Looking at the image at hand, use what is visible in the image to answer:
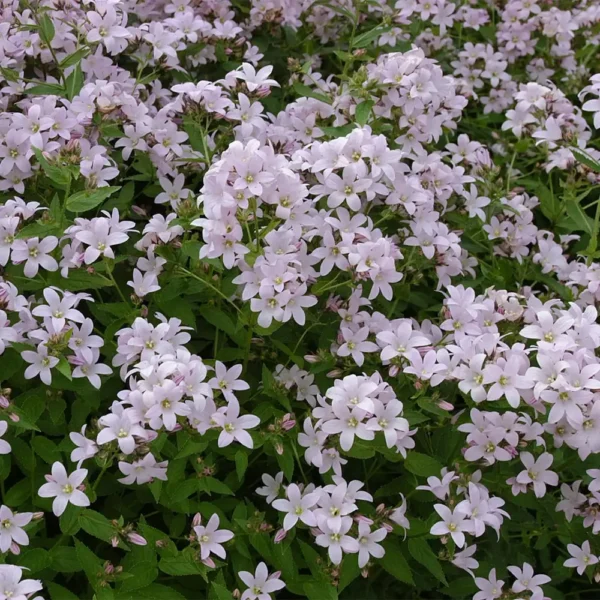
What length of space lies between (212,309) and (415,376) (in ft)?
2.61

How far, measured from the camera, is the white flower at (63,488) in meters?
2.30

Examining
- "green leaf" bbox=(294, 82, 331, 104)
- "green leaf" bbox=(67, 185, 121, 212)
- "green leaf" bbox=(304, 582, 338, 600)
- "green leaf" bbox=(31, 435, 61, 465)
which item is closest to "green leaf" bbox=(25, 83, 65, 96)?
"green leaf" bbox=(67, 185, 121, 212)

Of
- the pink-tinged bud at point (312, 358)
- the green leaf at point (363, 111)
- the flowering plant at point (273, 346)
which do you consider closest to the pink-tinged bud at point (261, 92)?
the flowering plant at point (273, 346)

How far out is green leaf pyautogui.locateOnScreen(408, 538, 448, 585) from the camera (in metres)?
2.58

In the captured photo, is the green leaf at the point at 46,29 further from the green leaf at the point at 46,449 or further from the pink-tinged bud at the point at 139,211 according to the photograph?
the green leaf at the point at 46,449

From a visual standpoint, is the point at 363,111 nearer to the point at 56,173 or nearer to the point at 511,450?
the point at 56,173

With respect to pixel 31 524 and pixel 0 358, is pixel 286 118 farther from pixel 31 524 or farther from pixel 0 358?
pixel 31 524

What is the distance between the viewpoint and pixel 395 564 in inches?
101

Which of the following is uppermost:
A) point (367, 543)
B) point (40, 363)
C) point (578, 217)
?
point (578, 217)

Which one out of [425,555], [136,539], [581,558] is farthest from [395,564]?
[136,539]

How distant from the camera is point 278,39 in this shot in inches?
170

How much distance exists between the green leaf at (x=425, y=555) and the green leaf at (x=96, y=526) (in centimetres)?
102

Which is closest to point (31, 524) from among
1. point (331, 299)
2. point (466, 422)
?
point (331, 299)

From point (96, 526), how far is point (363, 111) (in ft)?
6.04
